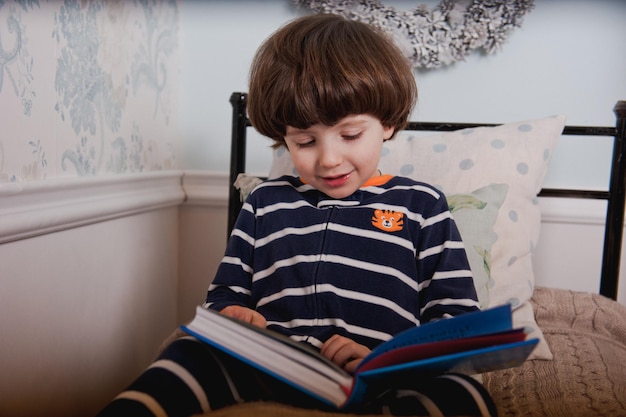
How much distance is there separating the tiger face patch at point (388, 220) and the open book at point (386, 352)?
341 millimetres

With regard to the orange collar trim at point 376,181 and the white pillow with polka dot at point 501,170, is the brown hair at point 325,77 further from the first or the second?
the white pillow with polka dot at point 501,170

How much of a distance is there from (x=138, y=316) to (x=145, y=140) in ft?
1.51

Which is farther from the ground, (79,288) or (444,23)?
(444,23)

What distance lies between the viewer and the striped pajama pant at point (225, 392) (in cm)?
74

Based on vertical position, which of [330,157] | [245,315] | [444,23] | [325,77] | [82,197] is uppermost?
[444,23]

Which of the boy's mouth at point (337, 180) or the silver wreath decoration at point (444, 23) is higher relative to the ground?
the silver wreath decoration at point (444, 23)

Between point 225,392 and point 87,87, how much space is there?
0.80 meters

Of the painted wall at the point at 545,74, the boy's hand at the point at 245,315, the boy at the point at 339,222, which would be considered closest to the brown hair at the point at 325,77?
the boy at the point at 339,222

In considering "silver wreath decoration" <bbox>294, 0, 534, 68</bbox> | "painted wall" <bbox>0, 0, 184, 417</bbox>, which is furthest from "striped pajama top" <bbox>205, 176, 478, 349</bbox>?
"silver wreath decoration" <bbox>294, 0, 534, 68</bbox>

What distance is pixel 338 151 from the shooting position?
3.24 ft

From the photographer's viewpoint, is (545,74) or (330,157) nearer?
(330,157)

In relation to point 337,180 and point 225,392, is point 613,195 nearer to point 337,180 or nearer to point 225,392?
point 337,180

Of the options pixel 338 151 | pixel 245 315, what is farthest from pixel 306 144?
pixel 245 315

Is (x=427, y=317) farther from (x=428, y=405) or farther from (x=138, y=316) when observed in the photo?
(x=138, y=316)
